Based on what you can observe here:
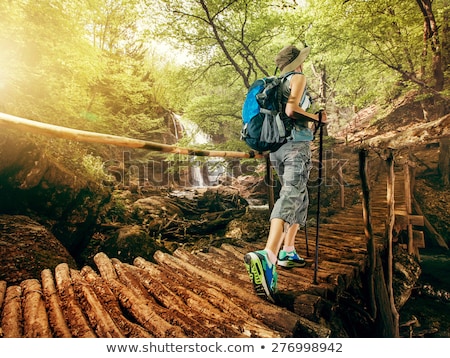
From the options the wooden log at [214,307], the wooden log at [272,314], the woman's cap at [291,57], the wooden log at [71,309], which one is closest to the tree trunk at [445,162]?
the woman's cap at [291,57]


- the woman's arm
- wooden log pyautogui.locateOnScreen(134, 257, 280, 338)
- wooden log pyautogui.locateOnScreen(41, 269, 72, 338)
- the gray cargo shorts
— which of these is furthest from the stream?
wooden log pyautogui.locateOnScreen(41, 269, 72, 338)

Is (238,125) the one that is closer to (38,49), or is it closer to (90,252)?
(38,49)

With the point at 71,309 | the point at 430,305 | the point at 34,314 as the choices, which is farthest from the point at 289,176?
the point at 430,305

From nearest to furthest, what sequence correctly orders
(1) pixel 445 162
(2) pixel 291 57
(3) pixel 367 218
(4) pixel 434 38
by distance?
1. (2) pixel 291 57
2. (3) pixel 367 218
3. (4) pixel 434 38
4. (1) pixel 445 162

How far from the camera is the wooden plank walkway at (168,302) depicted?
1.50m

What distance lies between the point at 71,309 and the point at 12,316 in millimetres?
335

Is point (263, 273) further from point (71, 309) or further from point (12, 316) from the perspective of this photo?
point (12, 316)

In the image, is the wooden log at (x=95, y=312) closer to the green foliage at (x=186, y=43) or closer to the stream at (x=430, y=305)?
the green foliage at (x=186, y=43)

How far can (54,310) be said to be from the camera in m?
1.59

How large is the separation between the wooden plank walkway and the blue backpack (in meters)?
1.46

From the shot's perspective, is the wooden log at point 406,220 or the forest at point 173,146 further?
the wooden log at point 406,220

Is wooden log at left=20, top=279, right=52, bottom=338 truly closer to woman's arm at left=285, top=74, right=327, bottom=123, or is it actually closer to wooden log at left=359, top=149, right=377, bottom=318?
woman's arm at left=285, top=74, right=327, bottom=123

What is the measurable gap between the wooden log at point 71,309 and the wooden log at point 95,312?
0.03 meters

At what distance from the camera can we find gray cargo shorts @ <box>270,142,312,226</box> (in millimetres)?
2059
